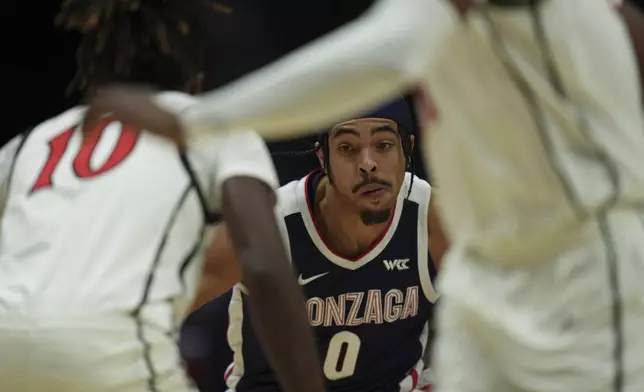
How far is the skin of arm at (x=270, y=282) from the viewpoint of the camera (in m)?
1.70

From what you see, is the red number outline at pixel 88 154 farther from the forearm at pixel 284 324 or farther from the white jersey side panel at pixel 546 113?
the white jersey side panel at pixel 546 113

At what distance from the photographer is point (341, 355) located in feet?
9.73

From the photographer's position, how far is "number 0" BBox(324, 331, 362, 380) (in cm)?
296

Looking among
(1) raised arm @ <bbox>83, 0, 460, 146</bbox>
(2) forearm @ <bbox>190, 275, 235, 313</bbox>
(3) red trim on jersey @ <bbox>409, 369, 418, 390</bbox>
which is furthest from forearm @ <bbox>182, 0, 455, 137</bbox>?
(3) red trim on jersey @ <bbox>409, 369, 418, 390</bbox>

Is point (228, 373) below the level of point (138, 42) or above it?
below

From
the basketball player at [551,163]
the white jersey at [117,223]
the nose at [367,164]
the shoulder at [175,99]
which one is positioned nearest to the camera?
the basketball player at [551,163]

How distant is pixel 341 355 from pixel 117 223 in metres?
1.32

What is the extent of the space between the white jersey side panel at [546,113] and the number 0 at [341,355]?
5.02 feet

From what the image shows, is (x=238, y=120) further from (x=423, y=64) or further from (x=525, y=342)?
(x=525, y=342)

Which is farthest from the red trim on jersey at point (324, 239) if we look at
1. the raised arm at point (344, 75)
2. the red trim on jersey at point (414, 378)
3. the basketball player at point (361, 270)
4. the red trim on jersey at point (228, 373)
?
the raised arm at point (344, 75)

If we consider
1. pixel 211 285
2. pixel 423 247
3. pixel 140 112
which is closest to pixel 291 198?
pixel 423 247

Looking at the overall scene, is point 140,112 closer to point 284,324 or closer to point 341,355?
point 284,324

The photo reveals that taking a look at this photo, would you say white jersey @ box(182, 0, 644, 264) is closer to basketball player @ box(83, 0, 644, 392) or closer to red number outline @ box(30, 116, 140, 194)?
basketball player @ box(83, 0, 644, 392)

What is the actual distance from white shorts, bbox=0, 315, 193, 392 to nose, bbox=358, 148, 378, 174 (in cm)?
111
